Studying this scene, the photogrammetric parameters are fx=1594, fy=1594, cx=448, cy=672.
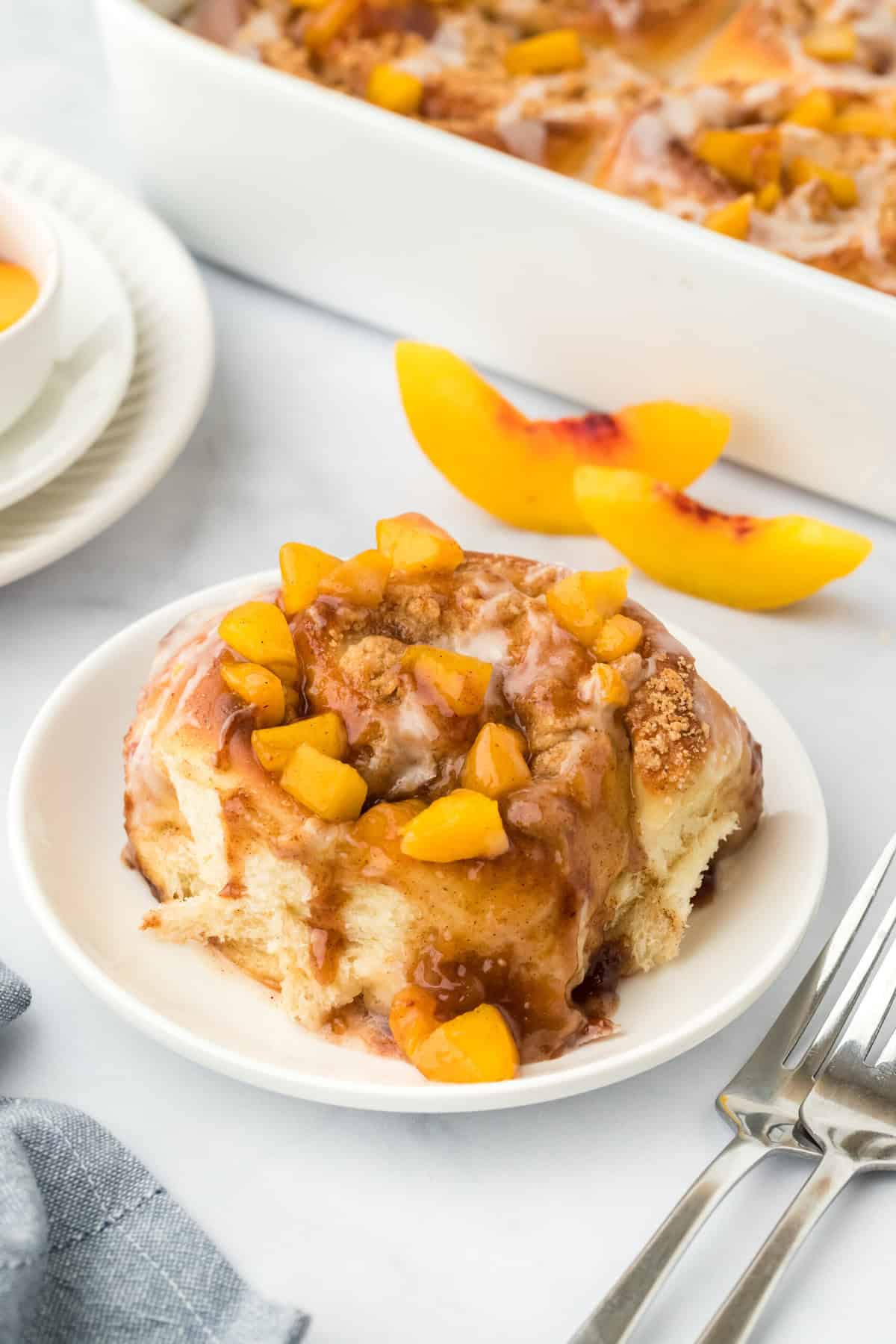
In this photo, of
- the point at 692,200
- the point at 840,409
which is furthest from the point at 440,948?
the point at 692,200

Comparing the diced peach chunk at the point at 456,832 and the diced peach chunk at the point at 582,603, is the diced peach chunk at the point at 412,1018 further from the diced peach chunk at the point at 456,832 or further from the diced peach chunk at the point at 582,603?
the diced peach chunk at the point at 582,603

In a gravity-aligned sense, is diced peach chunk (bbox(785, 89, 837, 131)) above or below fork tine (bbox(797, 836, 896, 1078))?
above

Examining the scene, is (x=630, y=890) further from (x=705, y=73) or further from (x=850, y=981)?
(x=705, y=73)

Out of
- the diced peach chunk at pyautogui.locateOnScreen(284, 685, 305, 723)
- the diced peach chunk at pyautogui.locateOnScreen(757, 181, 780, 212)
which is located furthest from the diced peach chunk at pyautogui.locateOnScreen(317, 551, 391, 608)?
the diced peach chunk at pyautogui.locateOnScreen(757, 181, 780, 212)

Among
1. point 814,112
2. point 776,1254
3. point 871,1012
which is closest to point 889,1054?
point 871,1012

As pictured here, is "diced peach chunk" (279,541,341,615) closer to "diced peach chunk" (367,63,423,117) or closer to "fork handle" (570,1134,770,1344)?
"fork handle" (570,1134,770,1344)

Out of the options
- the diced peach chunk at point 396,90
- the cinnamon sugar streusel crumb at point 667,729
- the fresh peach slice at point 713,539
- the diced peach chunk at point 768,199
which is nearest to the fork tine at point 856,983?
the cinnamon sugar streusel crumb at point 667,729

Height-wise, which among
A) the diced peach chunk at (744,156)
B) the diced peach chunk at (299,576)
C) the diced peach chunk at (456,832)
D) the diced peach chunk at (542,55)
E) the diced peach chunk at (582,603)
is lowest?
the diced peach chunk at (456,832)
